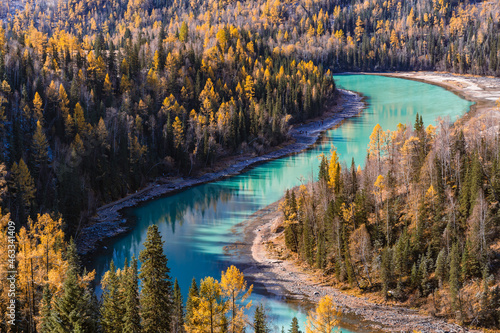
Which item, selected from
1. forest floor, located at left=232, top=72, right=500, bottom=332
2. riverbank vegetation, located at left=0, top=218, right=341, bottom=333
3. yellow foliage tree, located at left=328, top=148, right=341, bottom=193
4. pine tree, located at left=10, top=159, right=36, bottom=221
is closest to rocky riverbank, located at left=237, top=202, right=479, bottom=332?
forest floor, located at left=232, top=72, right=500, bottom=332

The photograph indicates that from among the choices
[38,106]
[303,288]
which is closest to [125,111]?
[38,106]

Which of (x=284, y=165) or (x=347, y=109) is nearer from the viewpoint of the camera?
(x=284, y=165)

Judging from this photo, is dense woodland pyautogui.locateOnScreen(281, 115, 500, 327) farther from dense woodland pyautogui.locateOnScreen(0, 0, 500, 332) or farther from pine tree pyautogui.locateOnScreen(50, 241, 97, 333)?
pine tree pyautogui.locateOnScreen(50, 241, 97, 333)

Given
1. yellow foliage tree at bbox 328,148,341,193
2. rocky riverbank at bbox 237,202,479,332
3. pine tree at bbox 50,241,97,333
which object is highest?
yellow foliage tree at bbox 328,148,341,193

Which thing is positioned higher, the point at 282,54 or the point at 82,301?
the point at 282,54

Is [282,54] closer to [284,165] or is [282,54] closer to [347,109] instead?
[347,109]

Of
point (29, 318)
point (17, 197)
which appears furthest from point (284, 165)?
point (29, 318)

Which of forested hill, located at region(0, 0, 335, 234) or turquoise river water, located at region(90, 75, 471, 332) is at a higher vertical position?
forested hill, located at region(0, 0, 335, 234)

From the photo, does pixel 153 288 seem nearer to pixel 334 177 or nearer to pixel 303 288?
pixel 303 288
